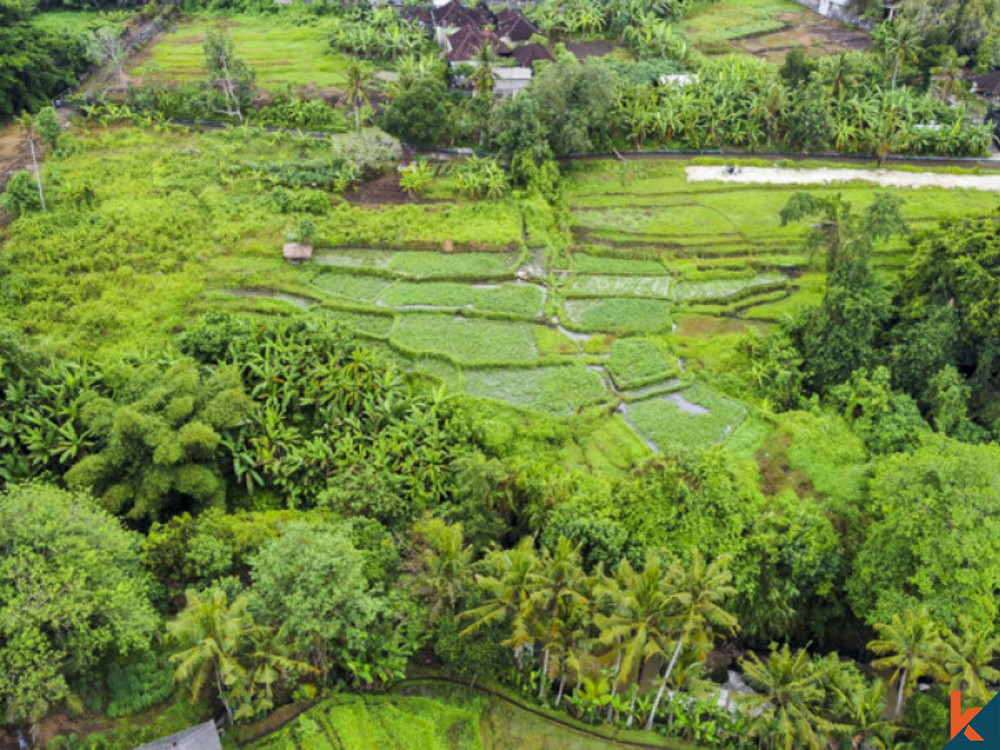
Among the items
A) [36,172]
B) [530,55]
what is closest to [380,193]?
[36,172]

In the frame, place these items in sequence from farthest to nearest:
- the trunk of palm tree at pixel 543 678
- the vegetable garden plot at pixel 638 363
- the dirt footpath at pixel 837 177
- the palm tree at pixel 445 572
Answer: the dirt footpath at pixel 837 177
the vegetable garden plot at pixel 638 363
the palm tree at pixel 445 572
the trunk of palm tree at pixel 543 678

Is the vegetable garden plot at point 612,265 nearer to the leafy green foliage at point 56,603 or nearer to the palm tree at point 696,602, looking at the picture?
the palm tree at point 696,602

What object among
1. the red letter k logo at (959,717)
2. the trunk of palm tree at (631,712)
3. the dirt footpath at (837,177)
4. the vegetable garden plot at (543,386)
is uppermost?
the dirt footpath at (837,177)

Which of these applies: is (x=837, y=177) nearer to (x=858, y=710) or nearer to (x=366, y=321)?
(x=366, y=321)

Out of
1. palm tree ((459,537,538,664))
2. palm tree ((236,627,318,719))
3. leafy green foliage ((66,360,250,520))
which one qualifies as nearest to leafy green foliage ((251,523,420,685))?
palm tree ((236,627,318,719))

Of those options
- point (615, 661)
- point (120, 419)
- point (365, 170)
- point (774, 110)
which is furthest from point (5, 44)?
point (615, 661)

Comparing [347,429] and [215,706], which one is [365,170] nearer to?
[347,429]

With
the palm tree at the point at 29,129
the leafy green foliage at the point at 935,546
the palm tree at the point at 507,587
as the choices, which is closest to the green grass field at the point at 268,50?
the palm tree at the point at 29,129

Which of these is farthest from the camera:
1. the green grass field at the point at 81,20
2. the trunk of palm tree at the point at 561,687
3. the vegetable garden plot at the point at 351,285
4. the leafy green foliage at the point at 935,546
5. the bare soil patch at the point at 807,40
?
the green grass field at the point at 81,20
